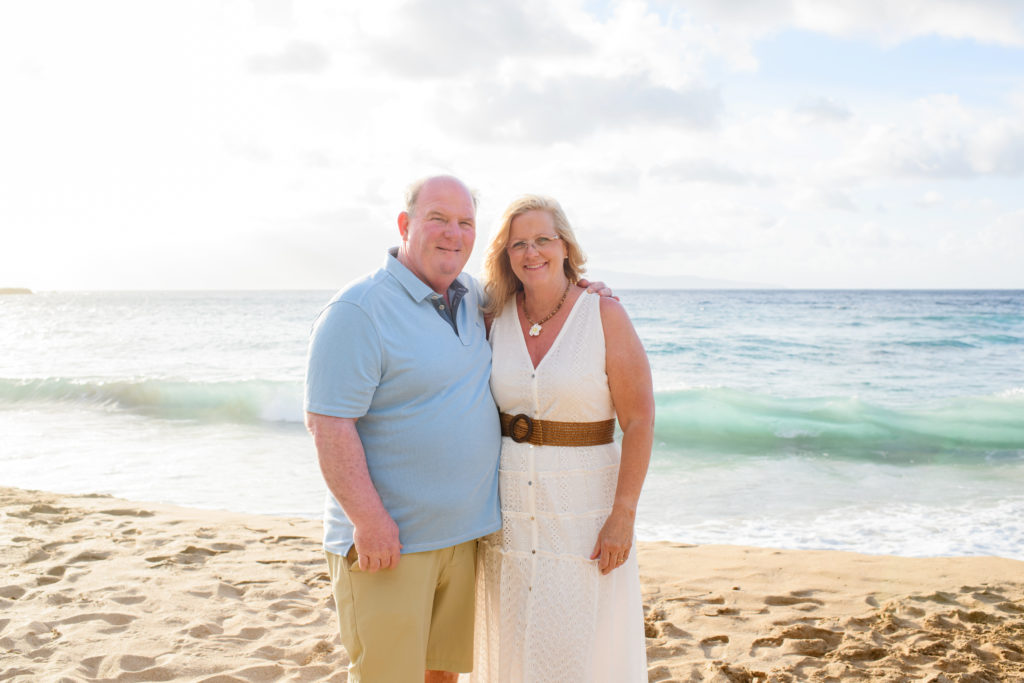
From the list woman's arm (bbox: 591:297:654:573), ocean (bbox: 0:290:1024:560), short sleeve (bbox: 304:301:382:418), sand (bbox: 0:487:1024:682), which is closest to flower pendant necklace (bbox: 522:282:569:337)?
woman's arm (bbox: 591:297:654:573)

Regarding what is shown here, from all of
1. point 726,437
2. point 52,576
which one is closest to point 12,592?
point 52,576

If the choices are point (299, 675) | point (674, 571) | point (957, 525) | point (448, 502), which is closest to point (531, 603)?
point (448, 502)

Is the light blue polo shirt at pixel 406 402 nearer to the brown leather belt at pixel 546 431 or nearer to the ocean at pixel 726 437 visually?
the brown leather belt at pixel 546 431

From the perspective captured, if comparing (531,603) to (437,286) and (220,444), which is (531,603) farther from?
(220,444)

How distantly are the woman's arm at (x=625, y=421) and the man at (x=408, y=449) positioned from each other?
453 mm

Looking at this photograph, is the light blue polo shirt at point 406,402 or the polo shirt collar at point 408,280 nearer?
the light blue polo shirt at point 406,402

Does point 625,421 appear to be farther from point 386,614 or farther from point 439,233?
point 386,614

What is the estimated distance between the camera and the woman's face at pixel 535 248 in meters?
2.94

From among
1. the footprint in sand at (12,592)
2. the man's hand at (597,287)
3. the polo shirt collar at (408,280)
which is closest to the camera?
the polo shirt collar at (408,280)

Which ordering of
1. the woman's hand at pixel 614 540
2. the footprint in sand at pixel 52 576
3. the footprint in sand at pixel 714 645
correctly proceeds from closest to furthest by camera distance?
the woman's hand at pixel 614 540 < the footprint in sand at pixel 714 645 < the footprint in sand at pixel 52 576

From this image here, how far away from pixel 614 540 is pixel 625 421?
0.46 metres

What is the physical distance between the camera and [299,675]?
12.3 feet

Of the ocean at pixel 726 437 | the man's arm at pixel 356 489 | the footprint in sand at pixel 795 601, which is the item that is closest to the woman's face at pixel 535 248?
the man's arm at pixel 356 489

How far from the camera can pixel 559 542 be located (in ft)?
9.34
